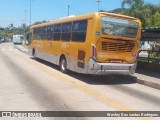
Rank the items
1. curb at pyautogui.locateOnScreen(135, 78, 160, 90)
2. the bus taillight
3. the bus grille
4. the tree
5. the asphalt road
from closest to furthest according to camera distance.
Answer: the asphalt road
curb at pyautogui.locateOnScreen(135, 78, 160, 90)
the bus taillight
the bus grille
the tree

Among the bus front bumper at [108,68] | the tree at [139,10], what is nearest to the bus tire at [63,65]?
the bus front bumper at [108,68]

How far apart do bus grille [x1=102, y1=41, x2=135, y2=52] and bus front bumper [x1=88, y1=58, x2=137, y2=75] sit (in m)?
0.70

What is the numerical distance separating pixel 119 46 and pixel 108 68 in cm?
117

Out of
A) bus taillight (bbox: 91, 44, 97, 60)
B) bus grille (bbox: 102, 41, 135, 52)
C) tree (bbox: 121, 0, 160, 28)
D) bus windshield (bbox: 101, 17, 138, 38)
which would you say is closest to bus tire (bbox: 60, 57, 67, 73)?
bus taillight (bbox: 91, 44, 97, 60)

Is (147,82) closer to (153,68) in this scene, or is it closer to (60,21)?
(153,68)

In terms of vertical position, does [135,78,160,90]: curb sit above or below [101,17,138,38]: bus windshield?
below

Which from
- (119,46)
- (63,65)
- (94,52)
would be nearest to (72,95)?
(94,52)

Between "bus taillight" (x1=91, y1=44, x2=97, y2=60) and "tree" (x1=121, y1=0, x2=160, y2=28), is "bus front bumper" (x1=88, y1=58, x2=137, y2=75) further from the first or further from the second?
"tree" (x1=121, y1=0, x2=160, y2=28)

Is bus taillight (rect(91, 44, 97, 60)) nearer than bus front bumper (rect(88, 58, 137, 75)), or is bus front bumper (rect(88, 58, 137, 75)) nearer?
bus taillight (rect(91, 44, 97, 60))

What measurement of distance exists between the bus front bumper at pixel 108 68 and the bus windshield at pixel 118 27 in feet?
4.54

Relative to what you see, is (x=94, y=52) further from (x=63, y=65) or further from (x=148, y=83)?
(x=63, y=65)

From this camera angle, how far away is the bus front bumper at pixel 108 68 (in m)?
13.6

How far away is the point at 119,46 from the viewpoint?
46.3 feet

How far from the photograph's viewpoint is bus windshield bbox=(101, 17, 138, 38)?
13.7 meters
